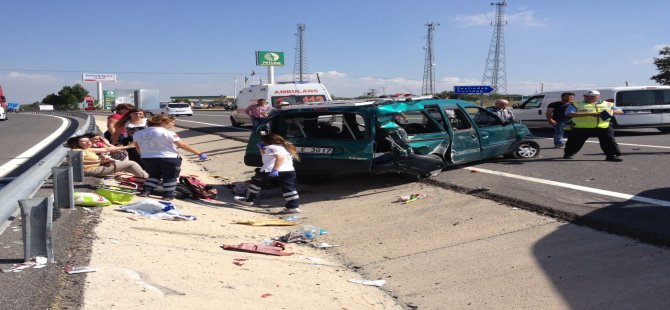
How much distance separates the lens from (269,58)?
6059 cm

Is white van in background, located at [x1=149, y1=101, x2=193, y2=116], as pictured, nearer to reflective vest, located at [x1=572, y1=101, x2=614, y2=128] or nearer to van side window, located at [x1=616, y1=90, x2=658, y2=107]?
van side window, located at [x1=616, y1=90, x2=658, y2=107]

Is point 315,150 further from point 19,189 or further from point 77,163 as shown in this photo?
point 19,189

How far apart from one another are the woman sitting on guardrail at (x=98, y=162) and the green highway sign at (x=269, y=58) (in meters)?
50.6

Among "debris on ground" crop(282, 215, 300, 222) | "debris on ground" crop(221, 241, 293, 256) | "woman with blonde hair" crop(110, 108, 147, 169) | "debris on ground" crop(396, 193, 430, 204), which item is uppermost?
"woman with blonde hair" crop(110, 108, 147, 169)

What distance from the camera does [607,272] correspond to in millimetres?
4910

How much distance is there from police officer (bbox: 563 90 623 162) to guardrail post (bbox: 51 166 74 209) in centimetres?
861

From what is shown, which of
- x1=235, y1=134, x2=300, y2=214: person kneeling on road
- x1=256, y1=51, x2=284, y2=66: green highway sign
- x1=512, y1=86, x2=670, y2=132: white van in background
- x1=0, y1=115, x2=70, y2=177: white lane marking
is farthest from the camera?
x1=256, y1=51, x2=284, y2=66: green highway sign

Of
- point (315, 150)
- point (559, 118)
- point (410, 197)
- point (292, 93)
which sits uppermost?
point (292, 93)

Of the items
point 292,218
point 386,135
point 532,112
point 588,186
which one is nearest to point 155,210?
point 292,218

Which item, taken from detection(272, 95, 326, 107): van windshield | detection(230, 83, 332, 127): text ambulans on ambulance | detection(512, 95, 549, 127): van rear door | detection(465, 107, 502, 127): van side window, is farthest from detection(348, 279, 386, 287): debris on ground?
detection(272, 95, 326, 107): van windshield

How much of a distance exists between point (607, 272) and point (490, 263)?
100cm

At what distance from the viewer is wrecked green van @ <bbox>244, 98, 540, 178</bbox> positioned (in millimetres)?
8742

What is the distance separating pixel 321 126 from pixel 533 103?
11.6 m

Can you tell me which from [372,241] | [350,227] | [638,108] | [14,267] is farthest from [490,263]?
[638,108]
